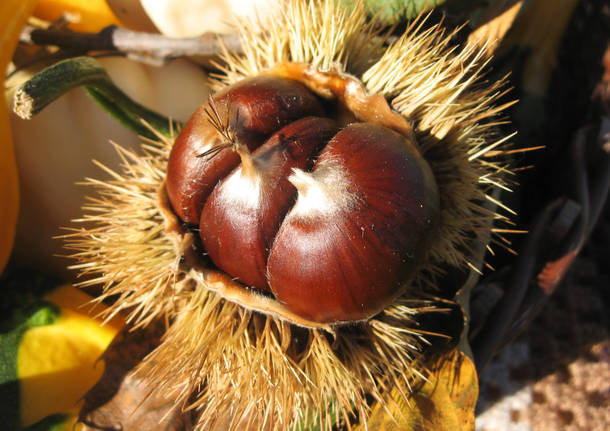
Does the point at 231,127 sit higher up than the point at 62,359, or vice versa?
the point at 231,127

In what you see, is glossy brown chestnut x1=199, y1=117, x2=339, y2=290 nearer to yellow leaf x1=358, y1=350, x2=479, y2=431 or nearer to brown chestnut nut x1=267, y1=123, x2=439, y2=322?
brown chestnut nut x1=267, y1=123, x2=439, y2=322

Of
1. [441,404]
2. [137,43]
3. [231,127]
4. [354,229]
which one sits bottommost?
[441,404]

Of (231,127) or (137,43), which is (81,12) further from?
(231,127)

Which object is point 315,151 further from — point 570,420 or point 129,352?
point 570,420

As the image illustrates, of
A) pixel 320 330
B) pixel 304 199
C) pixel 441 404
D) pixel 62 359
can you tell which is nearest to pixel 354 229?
pixel 304 199

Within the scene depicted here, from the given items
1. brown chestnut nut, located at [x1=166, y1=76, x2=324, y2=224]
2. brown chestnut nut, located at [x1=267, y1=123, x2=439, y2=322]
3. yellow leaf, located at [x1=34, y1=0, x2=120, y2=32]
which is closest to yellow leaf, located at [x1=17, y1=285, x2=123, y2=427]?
brown chestnut nut, located at [x1=166, y1=76, x2=324, y2=224]

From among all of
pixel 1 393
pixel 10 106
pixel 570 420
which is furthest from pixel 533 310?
pixel 10 106

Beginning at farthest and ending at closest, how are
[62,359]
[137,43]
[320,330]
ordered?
[137,43] < [62,359] < [320,330]
